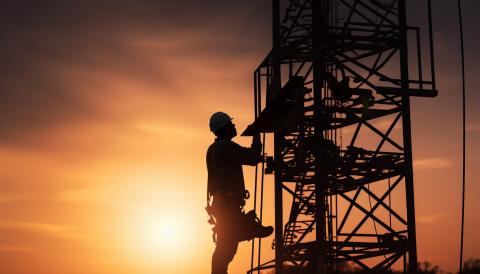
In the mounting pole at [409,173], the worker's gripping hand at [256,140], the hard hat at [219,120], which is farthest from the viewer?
the mounting pole at [409,173]

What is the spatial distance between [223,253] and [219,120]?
7.57ft

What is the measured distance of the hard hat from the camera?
40.9 feet

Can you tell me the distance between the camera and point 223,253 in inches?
491

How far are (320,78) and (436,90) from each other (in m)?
3.55

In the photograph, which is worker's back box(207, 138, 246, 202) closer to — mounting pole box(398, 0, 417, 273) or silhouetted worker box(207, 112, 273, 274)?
silhouetted worker box(207, 112, 273, 274)

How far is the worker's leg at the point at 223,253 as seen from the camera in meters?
12.3

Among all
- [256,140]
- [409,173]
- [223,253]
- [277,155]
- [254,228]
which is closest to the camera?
[223,253]

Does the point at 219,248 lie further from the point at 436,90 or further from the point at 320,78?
the point at 436,90

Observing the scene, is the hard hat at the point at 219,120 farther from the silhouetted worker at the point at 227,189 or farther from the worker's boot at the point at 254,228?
the worker's boot at the point at 254,228

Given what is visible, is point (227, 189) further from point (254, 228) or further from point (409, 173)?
point (409, 173)

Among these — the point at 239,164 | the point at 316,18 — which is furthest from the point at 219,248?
the point at 316,18

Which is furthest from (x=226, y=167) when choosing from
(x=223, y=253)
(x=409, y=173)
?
(x=409, y=173)

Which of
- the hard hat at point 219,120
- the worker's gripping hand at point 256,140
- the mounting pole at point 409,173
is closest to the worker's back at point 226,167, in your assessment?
the hard hat at point 219,120

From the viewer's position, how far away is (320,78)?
21.7m
